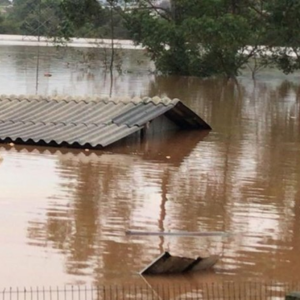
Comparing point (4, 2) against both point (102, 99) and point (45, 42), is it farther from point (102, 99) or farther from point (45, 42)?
point (102, 99)

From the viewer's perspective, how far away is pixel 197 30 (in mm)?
30797

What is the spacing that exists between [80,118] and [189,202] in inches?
214

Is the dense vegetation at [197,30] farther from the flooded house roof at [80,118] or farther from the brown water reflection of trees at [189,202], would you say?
the flooded house roof at [80,118]

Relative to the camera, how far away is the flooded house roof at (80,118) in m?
15.3

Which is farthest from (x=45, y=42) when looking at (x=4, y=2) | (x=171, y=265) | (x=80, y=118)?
(x=171, y=265)

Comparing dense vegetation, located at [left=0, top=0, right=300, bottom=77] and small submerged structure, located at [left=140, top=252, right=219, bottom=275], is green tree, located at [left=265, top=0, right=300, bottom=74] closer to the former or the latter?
→ dense vegetation, located at [left=0, top=0, right=300, bottom=77]

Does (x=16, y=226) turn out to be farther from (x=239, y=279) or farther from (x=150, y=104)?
(x=150, y=104)

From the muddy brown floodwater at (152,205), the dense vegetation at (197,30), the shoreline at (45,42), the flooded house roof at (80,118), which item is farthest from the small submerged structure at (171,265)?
the shoreline at (45,42)

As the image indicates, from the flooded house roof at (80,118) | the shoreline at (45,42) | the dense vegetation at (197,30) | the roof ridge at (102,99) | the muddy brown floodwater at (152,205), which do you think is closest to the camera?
the muddy brown floodwater at (152,205)

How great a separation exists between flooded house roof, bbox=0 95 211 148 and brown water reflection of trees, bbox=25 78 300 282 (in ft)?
1.62

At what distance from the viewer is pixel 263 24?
1315 inches

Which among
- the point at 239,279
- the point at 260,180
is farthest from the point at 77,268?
the point at 260,180

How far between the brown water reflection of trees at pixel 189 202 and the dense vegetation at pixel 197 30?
11.8 metres

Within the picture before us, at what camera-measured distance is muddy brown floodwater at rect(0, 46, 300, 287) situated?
8.48 m
